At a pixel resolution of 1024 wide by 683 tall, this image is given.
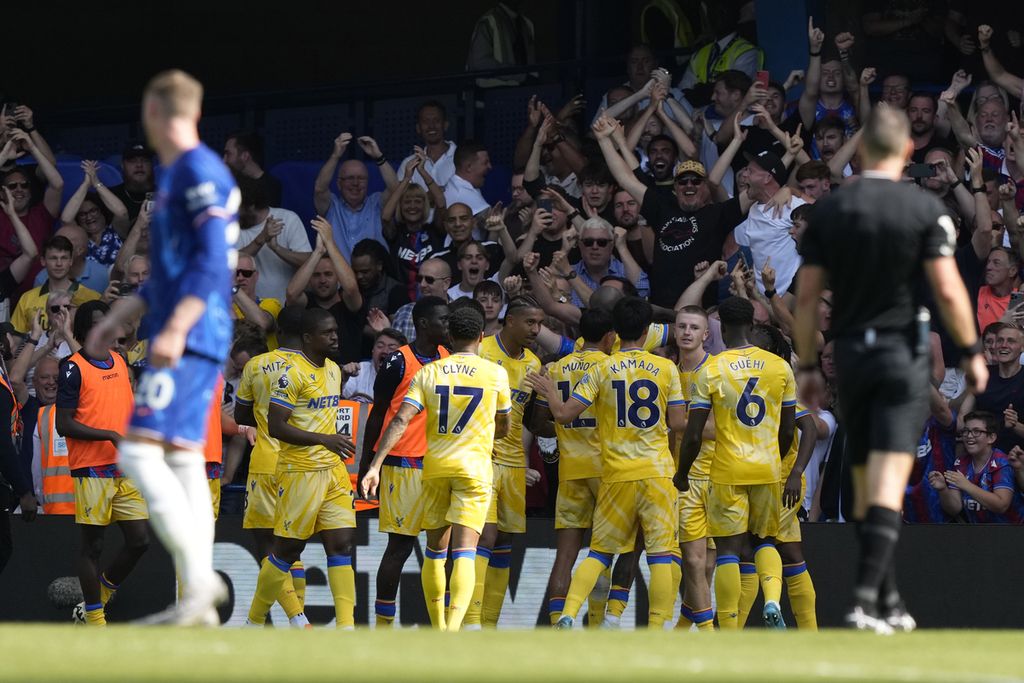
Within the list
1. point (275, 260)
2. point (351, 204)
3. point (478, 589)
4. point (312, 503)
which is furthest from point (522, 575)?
point (351, 204)

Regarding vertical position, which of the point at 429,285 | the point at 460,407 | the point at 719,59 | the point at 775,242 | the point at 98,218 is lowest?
the point at 460,407

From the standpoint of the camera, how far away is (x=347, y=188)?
51.9ft

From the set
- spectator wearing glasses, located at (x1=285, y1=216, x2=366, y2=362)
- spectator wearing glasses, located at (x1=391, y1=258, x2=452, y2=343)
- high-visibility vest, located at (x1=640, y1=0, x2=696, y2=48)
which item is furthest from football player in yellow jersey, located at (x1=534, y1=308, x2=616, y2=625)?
high-visibility vest, located at (x1=640, y1=0, x2=696, y2=48)

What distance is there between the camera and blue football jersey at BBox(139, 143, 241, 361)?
21.6 feet

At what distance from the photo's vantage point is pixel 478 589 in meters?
11.5

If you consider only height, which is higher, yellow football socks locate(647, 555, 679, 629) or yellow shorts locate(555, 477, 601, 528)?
yellow shorts locate(555, 477, 601, 528)

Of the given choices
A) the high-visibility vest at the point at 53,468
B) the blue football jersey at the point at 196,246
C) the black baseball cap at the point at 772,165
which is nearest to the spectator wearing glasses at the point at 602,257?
the black baseball cap at the point at 772,165

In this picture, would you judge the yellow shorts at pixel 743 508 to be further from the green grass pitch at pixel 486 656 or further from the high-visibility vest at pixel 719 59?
the high-visibility vest at pixel 719 59

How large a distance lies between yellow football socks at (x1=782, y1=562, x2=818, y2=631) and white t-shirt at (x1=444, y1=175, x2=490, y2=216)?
17.6 ft

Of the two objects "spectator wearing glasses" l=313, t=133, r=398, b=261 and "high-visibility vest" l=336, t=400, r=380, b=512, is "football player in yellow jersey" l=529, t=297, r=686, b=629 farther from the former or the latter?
"spectator wearing glasses" l=313, t=133, r=398, b=261

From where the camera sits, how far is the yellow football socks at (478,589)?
450 inches

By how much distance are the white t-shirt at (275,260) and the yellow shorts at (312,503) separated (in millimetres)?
3783

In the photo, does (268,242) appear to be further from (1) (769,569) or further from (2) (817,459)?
(1) (769,569)

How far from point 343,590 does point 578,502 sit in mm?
1861
